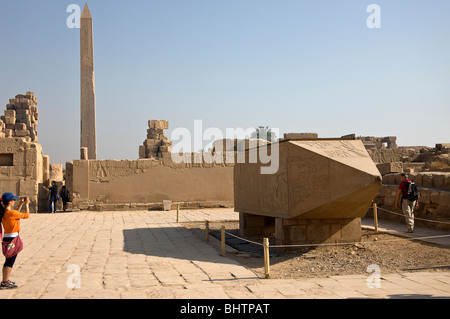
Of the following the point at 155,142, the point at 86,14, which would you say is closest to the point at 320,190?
the point at 155,142

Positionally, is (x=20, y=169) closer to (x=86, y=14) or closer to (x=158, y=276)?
(x=86, y=14)

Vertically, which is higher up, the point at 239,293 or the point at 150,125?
the point at 150,125

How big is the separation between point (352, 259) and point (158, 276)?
10.5 feet

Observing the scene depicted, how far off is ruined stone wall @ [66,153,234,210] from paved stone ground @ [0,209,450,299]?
7690 mm

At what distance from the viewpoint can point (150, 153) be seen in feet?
65.4

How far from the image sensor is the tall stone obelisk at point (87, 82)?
21.5 metres

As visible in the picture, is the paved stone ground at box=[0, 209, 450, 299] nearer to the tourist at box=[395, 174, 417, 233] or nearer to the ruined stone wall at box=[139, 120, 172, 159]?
the tourist at box=[395, 174, 417, 233]

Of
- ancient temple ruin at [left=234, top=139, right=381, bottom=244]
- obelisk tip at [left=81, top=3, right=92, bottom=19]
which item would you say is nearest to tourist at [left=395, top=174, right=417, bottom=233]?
ancient temple ruin at [left=234, top=139, right=381, bottom=244]

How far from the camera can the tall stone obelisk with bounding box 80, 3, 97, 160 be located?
21.5 meters

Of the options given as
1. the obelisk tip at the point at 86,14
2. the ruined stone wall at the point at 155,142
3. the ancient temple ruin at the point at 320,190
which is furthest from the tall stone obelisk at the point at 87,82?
the ancient temple ruin at the point at 320,190

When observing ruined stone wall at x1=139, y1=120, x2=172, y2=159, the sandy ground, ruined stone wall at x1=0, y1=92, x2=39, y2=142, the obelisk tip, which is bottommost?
the sandy ground
